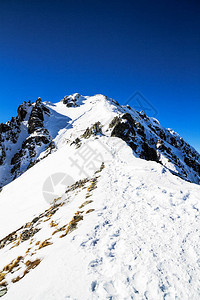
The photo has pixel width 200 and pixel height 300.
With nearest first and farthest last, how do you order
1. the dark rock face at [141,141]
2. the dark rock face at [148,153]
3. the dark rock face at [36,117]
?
1. the dark rock face at [141,141]
2. the dark rock face at [148,153]
3. the dark rock face at [36,117]

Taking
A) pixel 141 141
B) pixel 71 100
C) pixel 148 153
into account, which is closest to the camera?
pixel 141 141

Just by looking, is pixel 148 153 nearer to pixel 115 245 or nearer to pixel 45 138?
pixel 45 138

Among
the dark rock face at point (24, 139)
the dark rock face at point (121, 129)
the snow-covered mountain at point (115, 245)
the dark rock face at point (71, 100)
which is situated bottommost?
the snow-covered mountain at point (115, 245)

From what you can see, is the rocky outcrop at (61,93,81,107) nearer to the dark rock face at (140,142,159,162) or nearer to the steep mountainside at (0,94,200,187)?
the steep mountainside at (0,94,200,187)

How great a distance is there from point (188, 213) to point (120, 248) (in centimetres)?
350

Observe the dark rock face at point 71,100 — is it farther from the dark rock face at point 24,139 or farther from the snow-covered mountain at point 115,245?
the snow-covered mountain at point 115,245

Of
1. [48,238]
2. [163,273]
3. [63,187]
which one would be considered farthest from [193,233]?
[63,187]

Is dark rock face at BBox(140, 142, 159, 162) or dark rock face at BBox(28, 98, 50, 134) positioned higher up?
dark rock face at BBox(28, 98, 50, 134)

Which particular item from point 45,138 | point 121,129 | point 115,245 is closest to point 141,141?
point 121,129

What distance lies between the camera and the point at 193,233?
5316 mm

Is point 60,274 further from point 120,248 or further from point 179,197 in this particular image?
point 179,197

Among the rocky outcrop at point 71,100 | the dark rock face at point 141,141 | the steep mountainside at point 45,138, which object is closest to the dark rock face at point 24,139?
the steep mountainside at point 45,138

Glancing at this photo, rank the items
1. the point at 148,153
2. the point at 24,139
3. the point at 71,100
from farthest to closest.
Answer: the point at 71,100 → the point at 24,139 → the point at 148,153

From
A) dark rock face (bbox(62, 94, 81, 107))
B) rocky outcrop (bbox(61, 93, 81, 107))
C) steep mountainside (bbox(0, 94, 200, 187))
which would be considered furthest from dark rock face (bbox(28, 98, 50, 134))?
rocky outcrop (bbox(61, 93, 81, 107))
